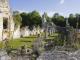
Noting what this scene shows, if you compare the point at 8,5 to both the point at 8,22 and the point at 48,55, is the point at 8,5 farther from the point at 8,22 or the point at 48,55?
the point at 48,55

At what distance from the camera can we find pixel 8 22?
27.3m

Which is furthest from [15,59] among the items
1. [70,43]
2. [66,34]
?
[66,34]

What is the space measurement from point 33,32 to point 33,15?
24.5 ft

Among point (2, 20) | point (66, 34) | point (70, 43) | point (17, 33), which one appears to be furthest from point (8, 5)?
point (70, 43)

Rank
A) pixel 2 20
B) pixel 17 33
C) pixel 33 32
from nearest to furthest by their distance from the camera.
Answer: pixel 2 20, pixel 17 33, pixel 33 32

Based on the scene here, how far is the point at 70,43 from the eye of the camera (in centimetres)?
1523

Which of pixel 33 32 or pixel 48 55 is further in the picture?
pixel 33 32

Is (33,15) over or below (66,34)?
over

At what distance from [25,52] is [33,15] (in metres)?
31.8

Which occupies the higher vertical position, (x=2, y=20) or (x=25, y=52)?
(x=2, y=20)

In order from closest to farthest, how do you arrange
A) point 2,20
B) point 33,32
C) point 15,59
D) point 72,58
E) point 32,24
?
point 72,58
point 15,59
point 2,20
point 33,32
point 32,24

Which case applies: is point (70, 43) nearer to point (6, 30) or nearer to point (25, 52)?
point (25, 52)

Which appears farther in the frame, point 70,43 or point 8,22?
point 8,22

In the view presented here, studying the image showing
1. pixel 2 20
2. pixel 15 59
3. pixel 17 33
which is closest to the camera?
pixel 15 59
